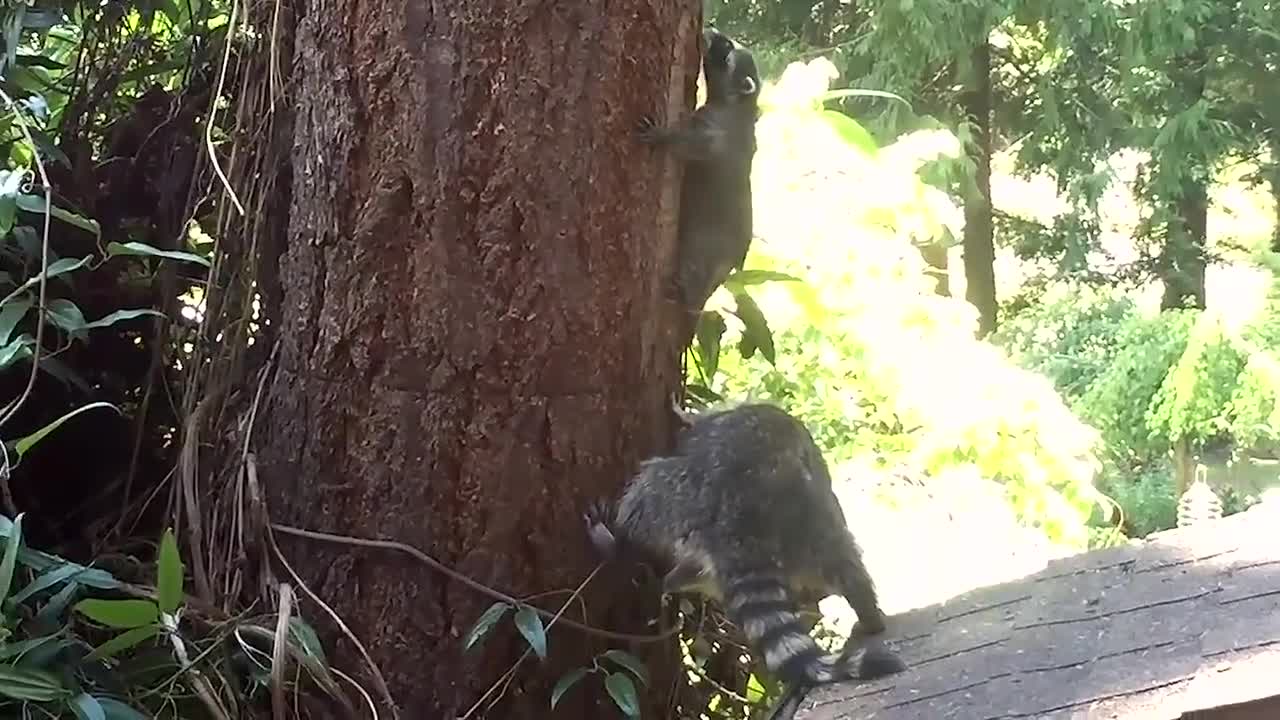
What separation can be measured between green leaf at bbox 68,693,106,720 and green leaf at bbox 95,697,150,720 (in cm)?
2

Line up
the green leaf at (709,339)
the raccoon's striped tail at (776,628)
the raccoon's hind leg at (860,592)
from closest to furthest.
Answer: the raccoon's striped tail at (776,628)
the raccoon's hind leg at (860,592)
the green leaf at (709,339)

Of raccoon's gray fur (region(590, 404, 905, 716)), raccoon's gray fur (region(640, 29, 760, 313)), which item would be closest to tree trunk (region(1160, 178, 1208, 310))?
raccoon's gray fur (region(640, 29, 760, 313))

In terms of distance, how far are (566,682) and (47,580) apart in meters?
0.55

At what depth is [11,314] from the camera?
5.28 ft

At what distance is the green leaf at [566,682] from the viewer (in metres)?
1.54

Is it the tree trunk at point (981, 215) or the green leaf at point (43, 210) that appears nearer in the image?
the green leaf at point (43, 210)

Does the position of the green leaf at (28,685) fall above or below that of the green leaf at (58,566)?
below

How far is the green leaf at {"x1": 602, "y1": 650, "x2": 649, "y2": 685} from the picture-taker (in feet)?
5.21

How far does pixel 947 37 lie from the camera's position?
4.65 m

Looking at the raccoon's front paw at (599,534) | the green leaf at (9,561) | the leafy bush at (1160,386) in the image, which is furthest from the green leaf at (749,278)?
the leafy bush at (1160,386)

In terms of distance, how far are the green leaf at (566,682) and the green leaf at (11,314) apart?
71 centimetres

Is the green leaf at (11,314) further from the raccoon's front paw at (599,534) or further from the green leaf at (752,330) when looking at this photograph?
the green leaf at (752,330)

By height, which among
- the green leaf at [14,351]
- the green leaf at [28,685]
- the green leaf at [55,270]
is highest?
the green leaf at [55,270]

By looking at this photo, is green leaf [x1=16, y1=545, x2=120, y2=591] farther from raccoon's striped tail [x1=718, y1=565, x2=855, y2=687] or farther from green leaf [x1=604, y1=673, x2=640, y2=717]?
raccoon's striped tail [x1=718, y1=565, x2=855, y2=687]
